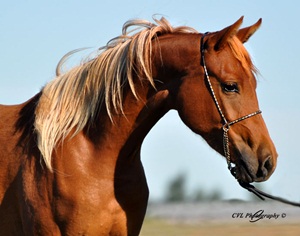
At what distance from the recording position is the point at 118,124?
201 inches

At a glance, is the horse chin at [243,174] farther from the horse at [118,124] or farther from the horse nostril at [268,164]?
the horse nostril at [268,164]

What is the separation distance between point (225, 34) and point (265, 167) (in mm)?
960

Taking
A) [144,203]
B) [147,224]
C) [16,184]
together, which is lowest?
[147,224]

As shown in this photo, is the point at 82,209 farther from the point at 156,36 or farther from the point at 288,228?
the point at 288,228

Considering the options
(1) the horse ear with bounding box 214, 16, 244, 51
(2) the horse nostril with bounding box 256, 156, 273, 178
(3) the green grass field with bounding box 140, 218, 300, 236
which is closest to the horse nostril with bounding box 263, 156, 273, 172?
(2) the horse nostril with bounding box 256, 156, 273, 178

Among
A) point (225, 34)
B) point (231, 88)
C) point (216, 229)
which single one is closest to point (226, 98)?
point (231, 88)

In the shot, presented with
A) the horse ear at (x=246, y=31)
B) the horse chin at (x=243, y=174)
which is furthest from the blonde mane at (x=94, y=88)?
the horse chin at (x=243, y=174)

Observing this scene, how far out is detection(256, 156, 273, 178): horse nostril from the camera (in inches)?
178

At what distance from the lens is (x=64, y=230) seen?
4918 millimetres

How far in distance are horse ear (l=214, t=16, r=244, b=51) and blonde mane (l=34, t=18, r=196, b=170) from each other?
47 cm

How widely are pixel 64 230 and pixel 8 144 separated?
0.91 m

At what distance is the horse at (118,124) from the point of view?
476cm

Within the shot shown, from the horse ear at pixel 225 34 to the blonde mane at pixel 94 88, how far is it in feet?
1.54

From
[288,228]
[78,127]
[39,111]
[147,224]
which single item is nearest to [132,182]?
[78,127]
